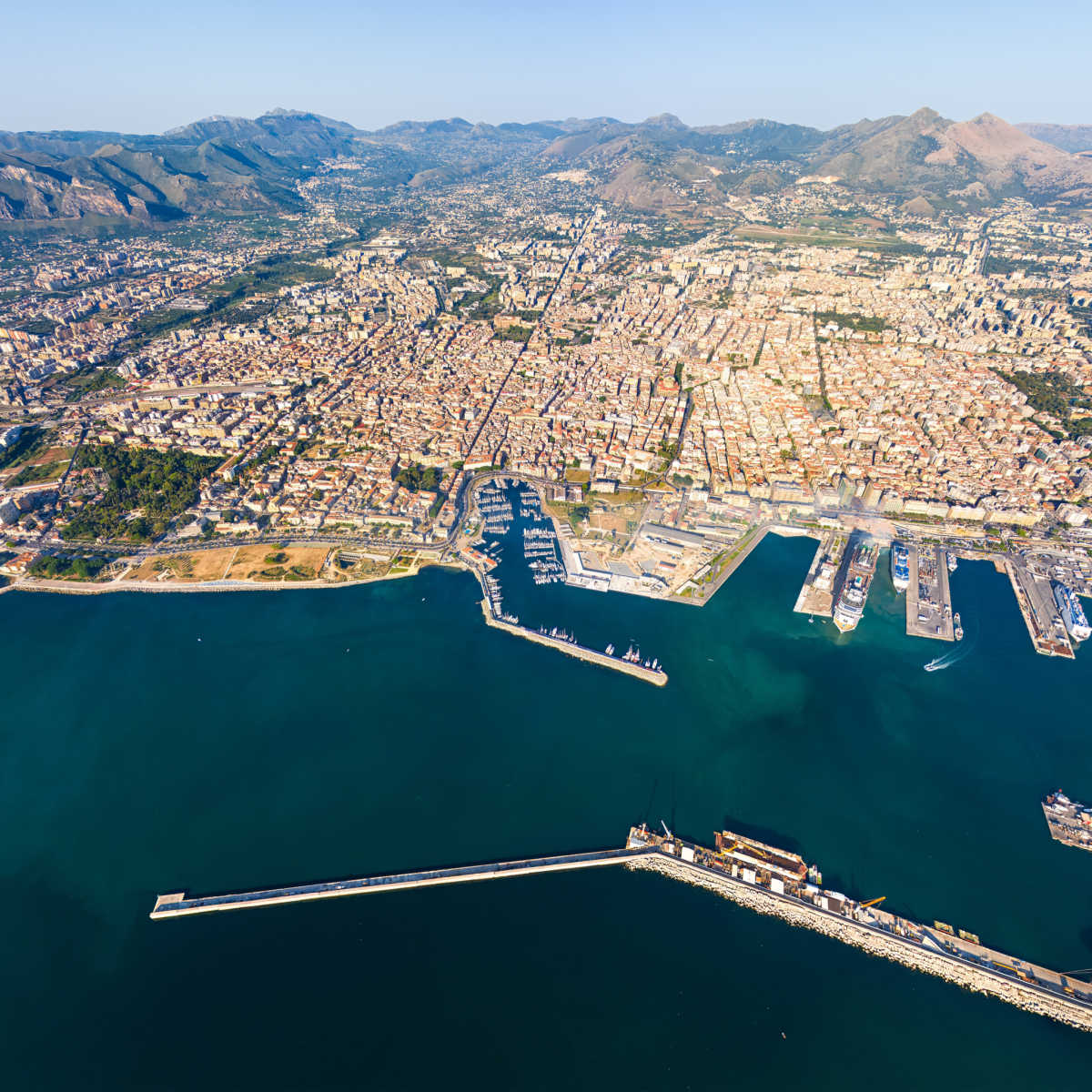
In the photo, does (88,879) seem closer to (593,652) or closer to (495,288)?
(593,652)

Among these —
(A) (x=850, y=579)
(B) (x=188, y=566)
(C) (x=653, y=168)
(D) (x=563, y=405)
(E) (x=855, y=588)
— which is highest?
(C) (x=653, y=168)

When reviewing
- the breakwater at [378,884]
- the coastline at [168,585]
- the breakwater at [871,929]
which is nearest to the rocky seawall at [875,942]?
the breakwater at [871,929]

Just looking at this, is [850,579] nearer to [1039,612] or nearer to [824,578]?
[824,578]

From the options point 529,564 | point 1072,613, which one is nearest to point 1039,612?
point 1072,613

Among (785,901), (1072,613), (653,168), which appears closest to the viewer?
(785,901)

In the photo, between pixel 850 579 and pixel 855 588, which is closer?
pixel 855 588

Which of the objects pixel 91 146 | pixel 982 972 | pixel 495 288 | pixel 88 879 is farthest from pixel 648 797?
pixel 91 146

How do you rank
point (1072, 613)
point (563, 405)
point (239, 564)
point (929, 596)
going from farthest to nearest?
point (563, 405)
point (239, 564)
point (929, 596)
point (1072, 613)
